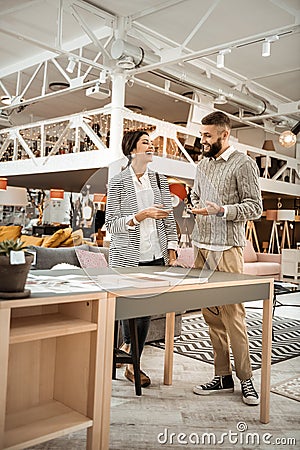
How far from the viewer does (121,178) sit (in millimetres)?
2012

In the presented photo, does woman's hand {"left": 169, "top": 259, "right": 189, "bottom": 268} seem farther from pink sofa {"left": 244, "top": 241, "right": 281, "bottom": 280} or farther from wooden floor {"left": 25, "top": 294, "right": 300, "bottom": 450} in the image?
pink sofa {"left": 244, "top": 241, "right": 281, "bottom": 280}

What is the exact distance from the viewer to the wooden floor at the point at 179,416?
2121 mm

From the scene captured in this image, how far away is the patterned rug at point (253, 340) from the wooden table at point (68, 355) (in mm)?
1705

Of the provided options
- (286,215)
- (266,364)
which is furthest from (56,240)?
(286,215)

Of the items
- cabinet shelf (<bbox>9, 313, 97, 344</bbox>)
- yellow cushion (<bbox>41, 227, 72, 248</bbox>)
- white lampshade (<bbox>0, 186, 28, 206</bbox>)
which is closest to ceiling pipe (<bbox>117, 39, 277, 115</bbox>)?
yellow cushion (<bbox>41, 227, 72, 248</bbox>)

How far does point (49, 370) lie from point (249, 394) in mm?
1166

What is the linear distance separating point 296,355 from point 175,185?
2.39m

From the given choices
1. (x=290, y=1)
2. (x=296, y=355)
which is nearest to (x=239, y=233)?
(x=296, y=355)

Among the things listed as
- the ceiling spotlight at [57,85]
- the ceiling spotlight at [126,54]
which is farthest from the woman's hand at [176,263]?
the ceiling spotlight at [57,85]

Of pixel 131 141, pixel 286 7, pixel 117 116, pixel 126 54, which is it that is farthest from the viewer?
pixel 117 116

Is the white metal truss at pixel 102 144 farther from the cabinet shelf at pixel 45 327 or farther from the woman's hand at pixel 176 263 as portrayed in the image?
the cabinet shelf at pixel 45 327

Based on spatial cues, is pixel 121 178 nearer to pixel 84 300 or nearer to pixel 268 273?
pixel 84 300

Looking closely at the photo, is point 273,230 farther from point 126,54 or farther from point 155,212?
point 155,212

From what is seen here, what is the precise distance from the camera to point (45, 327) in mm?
1692
